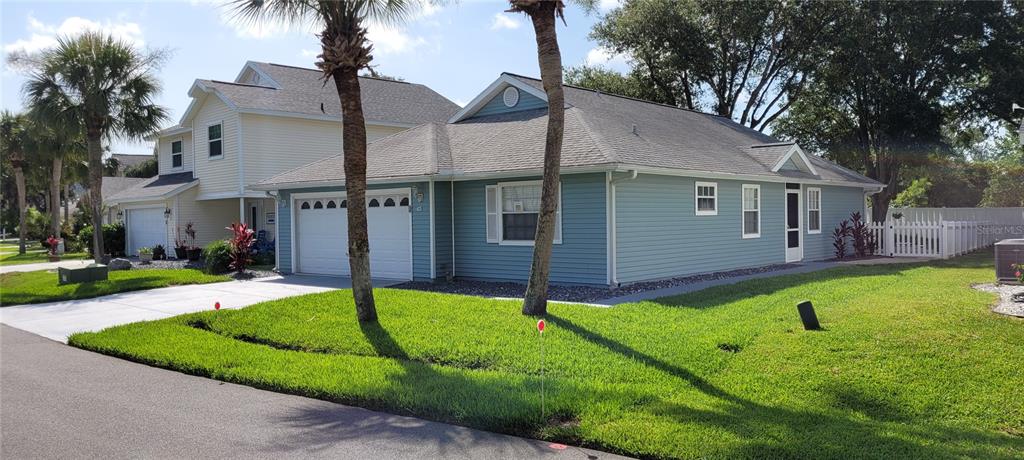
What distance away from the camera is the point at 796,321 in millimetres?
10016

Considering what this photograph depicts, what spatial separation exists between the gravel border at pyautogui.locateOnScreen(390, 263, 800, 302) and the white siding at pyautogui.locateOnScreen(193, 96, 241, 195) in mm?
11557

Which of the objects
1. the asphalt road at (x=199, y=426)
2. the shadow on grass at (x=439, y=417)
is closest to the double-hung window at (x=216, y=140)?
the asphalt road at (x=199, y=426)

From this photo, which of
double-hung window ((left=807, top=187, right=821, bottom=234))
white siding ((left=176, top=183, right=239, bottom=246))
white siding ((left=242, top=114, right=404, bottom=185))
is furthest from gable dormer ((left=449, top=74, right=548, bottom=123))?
white siding ((left=176, top=183, right=239, bottom=246))

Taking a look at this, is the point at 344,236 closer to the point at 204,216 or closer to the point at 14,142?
the point at 204,216

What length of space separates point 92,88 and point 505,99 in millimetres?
12295

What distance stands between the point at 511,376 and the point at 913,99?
1034 inches

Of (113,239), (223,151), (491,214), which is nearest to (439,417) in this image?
(491,214)

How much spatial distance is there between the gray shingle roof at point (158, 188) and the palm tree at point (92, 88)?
427 centimetres

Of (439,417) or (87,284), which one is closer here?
(439,417)

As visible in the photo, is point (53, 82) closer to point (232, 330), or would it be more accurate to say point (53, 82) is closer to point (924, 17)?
point (232, 330)

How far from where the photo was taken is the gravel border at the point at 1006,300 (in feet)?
33.8

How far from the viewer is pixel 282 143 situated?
81.8 ft

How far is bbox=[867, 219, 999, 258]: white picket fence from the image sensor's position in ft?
70.7

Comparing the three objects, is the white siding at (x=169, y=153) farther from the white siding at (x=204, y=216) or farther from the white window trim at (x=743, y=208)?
the white window trim at (x=743, y=208)
